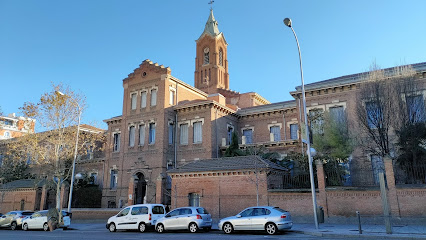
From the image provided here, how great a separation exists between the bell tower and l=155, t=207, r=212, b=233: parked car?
122 feet

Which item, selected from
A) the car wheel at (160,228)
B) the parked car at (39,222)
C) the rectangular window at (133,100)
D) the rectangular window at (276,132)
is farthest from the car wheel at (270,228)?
the rectangular window at (133,100)

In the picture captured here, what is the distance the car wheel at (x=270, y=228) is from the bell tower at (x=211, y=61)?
4002 centimetres

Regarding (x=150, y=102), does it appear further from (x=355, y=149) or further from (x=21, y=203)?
(x=355, y=149)

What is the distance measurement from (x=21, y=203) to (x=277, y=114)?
28.5 meters

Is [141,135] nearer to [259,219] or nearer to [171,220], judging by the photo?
[171,220]

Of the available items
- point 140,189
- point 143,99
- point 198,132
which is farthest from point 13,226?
point 198,132

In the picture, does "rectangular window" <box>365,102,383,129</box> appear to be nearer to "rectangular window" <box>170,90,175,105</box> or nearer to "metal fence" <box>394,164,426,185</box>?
"metal fence" <box>394,164,426,185</box>

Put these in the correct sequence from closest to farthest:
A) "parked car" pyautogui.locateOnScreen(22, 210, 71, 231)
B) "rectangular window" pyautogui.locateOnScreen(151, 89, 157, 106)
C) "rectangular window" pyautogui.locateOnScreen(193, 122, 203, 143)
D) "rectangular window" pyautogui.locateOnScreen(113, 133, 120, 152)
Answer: "parked car" pyautogui.locateOnScreen(22, 210, 71, 231) < "rectangular window" pyautogui.locateOnScreen(193, 122, 203, 143) < "rectangular window" pyautogui.locateOnScreen(151, 89, 157, 106) < "rectangular window" pyautogui.locateOnScreen(113, 133, 120, 152)

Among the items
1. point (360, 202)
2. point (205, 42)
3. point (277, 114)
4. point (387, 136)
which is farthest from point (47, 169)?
point (205, 42)

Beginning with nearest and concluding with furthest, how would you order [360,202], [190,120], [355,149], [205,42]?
1. [360,202]
2. [355,149]
3. [190,120]
4. [205,42]

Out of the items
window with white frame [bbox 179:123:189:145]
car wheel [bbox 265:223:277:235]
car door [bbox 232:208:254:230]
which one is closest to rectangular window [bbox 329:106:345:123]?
car door [bbox 232:208:254:230]

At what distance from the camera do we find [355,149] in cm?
2558

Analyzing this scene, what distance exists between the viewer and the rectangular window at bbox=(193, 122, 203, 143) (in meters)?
33.3

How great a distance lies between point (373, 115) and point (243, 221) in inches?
468
